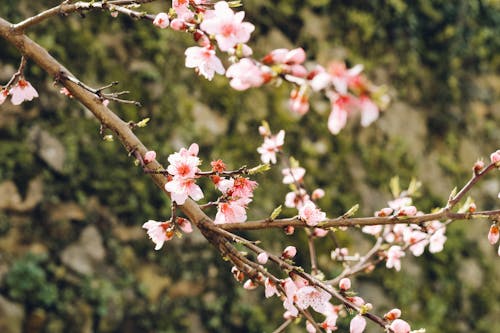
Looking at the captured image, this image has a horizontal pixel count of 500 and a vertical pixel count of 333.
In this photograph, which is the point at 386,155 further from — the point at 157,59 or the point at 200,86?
the point at 157,59

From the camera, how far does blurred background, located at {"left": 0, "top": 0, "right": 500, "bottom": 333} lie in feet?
7.30

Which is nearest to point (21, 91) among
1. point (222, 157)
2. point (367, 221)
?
point (367, 221)

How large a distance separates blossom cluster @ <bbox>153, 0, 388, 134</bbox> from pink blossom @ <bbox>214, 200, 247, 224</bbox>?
0.29 metres

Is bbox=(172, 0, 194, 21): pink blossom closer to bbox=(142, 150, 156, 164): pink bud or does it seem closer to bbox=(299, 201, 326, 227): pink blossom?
bbox=(142, 150, 156, 164): pink bud

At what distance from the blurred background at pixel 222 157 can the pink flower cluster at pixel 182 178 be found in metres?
1.43

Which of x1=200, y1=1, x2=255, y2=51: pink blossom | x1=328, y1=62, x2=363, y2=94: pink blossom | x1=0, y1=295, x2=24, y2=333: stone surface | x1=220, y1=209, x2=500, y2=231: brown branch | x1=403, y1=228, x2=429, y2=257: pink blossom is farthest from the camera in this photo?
x1=0, y1=295, x2=24, y2=333: stone surface

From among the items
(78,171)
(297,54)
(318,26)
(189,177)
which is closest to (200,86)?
(78,171)

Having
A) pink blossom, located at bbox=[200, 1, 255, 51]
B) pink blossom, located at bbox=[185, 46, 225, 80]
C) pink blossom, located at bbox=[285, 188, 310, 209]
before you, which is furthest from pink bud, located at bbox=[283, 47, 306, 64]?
pink blossom, located at bbox=[285, 188, 310, 209]

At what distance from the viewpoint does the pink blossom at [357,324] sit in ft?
3.13

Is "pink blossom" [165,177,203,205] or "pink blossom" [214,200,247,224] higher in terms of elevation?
"pink blossom" [165,177,203,205]

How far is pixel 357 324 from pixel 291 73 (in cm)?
57

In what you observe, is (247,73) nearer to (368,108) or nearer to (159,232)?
(368,108)

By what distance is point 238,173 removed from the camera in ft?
3.26

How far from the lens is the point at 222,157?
279 cm
